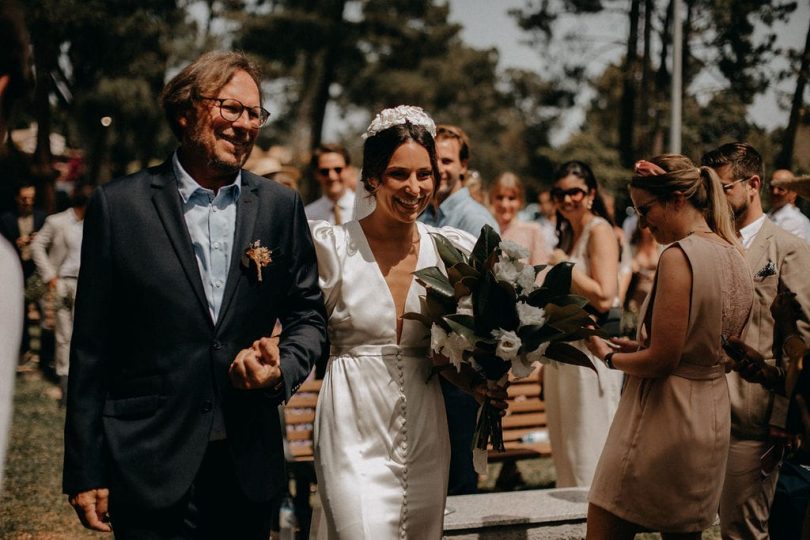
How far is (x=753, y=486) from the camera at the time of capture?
4.63 m

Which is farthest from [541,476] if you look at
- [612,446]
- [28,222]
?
[28,222]

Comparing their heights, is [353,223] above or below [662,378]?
above

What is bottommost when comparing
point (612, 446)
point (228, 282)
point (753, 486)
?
point (753, 486)

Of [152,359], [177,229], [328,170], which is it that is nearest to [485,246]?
[177,229]

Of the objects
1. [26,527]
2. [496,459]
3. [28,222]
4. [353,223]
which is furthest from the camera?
[28,222]

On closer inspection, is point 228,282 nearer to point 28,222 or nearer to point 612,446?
point 612,446

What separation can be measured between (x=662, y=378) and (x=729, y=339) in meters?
0.37

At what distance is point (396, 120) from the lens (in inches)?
162

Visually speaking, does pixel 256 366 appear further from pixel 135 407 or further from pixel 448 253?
pixel 448 253

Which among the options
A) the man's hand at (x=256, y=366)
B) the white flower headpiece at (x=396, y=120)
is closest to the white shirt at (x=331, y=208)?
the white flower headpiece at (x=396, y=120)

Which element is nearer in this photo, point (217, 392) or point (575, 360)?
point (217, 392)

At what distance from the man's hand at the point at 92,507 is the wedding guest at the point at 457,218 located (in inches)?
128

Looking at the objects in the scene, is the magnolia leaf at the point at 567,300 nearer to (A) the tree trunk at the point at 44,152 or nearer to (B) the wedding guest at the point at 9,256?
(B) the wedding guest at the point at 9,256

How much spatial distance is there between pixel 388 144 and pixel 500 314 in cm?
92
